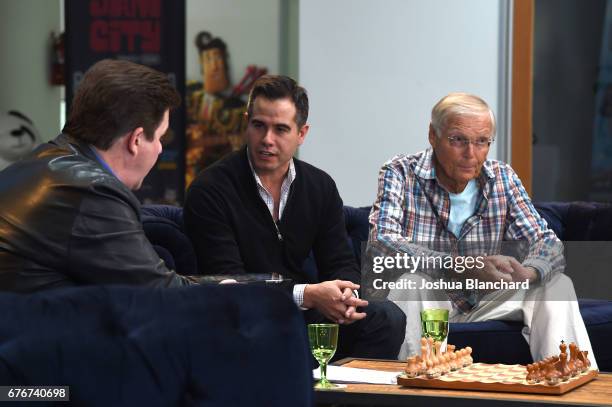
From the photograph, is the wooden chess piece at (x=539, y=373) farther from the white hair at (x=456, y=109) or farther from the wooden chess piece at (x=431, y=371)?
the white hair at (x=456, y=109)

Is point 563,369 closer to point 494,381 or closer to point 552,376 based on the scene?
point 552,376

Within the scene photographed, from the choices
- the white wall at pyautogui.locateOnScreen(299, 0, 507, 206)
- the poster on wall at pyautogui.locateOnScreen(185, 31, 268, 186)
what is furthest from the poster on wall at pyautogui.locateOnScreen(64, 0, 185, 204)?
the white wall at pyautogui.locateOnScreen(299, 0, 507, 206)

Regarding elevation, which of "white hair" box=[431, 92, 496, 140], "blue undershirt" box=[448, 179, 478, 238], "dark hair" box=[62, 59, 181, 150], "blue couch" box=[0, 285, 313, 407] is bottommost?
"blue undershirt" box=[448, 179, 478, 238]

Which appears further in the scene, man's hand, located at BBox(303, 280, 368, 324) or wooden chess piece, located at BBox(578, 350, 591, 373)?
man's hand, located at BBox(303, 280, 368, 324)

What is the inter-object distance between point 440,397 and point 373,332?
3.31ft

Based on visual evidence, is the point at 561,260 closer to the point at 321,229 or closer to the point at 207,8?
the point at 321,229

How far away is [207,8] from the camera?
260 inches

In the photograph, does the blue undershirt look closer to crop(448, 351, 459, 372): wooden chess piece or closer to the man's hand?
the man's hand

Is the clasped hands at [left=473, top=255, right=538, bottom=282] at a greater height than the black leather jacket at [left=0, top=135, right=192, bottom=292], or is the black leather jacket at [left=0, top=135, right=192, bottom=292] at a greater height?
the black leather jacket at [left=0, top=135, right=192, bottom=292]

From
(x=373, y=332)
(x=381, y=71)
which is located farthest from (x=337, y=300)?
(x=381, y=71)

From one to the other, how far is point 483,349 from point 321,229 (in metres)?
0.71

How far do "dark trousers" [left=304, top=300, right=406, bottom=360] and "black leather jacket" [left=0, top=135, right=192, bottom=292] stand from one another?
57.4 inches

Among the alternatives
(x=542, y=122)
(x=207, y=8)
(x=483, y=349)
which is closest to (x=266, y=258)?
(x=483, y=349)

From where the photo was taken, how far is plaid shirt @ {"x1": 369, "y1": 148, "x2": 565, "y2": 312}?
380cm
